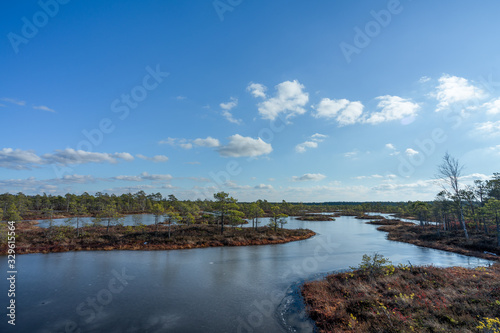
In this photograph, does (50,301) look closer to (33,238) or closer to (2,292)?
(2,292)

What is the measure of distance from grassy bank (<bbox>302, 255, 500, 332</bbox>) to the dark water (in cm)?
182

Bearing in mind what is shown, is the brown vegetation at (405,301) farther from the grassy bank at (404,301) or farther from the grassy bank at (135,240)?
the grassy bank at (135,240)

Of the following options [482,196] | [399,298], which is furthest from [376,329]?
[482,196]

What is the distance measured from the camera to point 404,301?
1175cm

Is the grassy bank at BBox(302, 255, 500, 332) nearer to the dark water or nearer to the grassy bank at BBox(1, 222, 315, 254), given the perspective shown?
the dark water

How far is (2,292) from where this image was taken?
14828mm

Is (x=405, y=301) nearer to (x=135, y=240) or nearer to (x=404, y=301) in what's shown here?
(x=404, y=301)

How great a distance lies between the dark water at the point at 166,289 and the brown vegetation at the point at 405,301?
→ 6.33 ft

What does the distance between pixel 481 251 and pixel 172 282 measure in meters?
41.9

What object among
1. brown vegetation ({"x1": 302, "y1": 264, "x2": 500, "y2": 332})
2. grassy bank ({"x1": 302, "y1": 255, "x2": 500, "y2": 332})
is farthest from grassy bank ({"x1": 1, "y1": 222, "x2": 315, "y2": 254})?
brown vegetation ({"x1": 302, "y1": 264, "x2": 500, "y2": 332})

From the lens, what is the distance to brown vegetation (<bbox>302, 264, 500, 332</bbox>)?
9453 millimetres

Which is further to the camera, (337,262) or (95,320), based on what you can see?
(337,262)

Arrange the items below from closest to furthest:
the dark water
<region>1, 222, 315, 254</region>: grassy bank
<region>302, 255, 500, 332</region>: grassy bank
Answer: <region>302, 255, 500, 332</region>: grassy bank
the dark water
<region>1, 222, 315, 254</region>: grassy bank

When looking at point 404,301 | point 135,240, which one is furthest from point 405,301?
point 135,240
